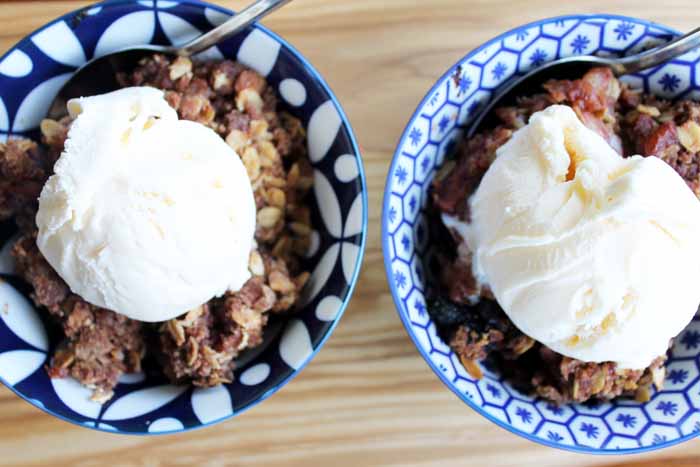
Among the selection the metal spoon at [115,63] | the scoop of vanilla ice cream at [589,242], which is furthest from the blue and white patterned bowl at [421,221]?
the metal spoon at [115,63]

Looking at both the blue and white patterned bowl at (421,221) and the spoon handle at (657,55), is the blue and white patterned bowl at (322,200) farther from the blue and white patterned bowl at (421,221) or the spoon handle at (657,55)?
the spoon handle at (657,55)

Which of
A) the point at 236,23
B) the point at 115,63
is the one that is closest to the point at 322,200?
the point at 236,23

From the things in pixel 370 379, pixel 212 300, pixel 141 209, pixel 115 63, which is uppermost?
pixel 115 63

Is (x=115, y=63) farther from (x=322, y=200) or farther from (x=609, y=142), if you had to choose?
(x=609, y=142)

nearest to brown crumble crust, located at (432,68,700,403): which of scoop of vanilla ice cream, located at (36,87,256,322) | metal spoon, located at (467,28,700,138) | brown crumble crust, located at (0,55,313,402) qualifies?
metal spoon, located at (467,28,700,138)

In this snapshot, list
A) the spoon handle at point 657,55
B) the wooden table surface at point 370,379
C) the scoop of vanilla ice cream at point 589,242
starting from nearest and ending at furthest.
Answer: the scoop of vanilla ice cream at point 589,242, the spoon handle at point 657,55, the wooden table surface at point 370,379

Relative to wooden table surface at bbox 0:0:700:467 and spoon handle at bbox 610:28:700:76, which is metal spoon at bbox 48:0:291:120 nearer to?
wooden table surface at bbox 0:0:700:467

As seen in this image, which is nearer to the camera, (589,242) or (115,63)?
(589,242)
